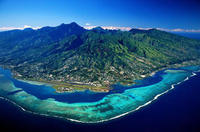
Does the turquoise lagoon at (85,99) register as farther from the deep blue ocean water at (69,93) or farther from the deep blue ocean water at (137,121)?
the deep blue ocean water at (137,121)

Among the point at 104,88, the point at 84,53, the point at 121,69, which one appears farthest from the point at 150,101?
the point at 84,53

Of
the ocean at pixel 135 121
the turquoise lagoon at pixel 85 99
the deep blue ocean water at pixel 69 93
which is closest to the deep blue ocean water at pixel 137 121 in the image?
the ocean at pixel 135 121

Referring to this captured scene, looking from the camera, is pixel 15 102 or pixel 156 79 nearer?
pixel 15 102

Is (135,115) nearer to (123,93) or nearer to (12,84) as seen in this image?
(123,93)

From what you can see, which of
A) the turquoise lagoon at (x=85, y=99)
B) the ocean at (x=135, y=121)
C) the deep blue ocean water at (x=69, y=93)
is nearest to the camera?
the ocean at (x=135, y=121)

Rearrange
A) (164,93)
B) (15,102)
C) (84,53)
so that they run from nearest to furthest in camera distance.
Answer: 1. (15,102)
2. (164,93)
3. (84,53)

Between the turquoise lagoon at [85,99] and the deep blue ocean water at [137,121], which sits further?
the turquoise lagoon at [85,99]

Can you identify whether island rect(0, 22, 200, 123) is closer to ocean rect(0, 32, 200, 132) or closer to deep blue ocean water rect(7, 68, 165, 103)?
deep blue ocean water rect(7, 68, 165, 103)

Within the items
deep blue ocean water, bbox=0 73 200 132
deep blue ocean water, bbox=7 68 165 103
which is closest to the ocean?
deep blue ocean water, bbox=0 73 200 132
